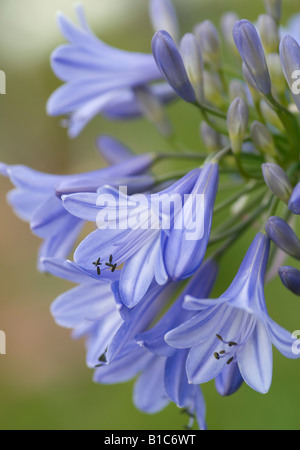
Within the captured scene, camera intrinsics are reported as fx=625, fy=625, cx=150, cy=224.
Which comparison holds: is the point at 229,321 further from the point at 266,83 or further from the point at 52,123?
the point at 52,123

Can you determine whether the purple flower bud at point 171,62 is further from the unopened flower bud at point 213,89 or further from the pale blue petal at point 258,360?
the pale blue petal at point 258,360

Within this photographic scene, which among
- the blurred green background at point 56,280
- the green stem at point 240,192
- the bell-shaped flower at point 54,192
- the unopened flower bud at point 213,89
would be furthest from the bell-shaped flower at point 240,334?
the blurred green background at point 56,280

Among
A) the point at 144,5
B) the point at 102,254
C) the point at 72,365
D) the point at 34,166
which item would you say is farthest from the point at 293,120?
the point at 144,5

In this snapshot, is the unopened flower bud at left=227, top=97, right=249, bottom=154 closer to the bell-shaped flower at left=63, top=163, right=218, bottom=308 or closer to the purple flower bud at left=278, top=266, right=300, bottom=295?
the bell-shaped flower at left=63, top=163, right=218, bottom=308

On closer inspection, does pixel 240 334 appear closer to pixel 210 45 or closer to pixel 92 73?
pixel 210 45

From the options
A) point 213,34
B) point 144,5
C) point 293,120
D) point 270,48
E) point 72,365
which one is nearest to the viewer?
point 293,120

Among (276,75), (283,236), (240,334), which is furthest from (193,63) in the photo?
(240,334)

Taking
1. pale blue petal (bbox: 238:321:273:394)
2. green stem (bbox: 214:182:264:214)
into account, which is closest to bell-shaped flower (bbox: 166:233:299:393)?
pale blue petal (bbox: 238:321:273:394)
